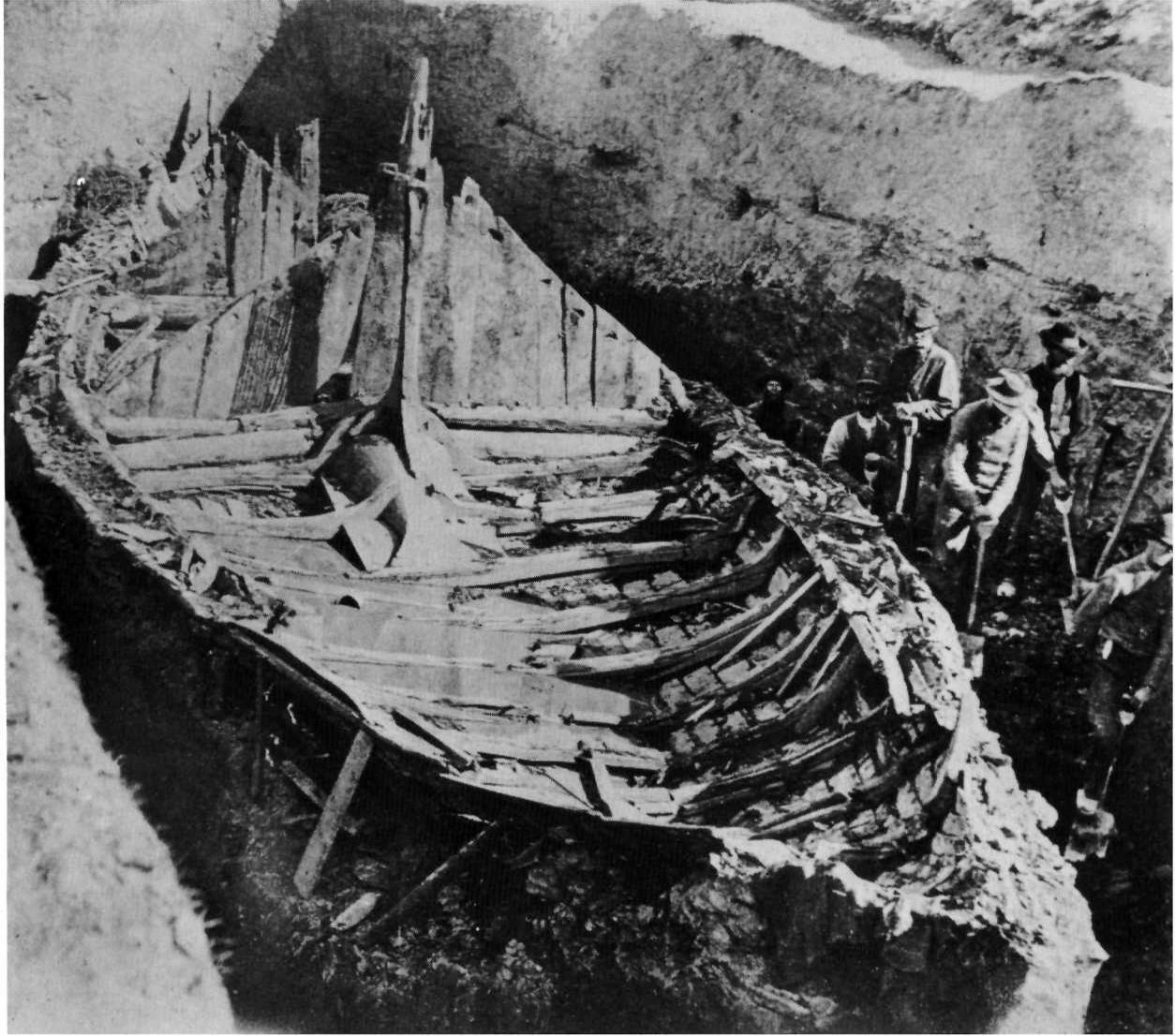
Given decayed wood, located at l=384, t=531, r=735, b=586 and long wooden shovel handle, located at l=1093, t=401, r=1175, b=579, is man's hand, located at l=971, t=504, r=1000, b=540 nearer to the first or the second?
long wooden shovel handle, located at l=1093, t=401, r=1175, b=579

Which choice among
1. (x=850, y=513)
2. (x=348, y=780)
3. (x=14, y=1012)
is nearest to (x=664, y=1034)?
(x=348, y=780)

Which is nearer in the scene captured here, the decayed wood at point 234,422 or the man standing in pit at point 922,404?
the man standing in pit at point 922,404

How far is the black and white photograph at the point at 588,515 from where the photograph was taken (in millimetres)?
2330

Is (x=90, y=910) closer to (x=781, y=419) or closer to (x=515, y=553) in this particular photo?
(x=515, y=553)

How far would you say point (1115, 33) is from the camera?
99.4 inches

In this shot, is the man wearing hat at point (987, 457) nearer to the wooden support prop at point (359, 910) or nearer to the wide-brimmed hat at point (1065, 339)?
the wide-brimmed hat at point (1065, 339)

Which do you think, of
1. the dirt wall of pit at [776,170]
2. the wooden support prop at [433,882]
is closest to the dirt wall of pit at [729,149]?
the dirt wall of pit at [776,170]

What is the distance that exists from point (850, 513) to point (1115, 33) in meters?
1.32

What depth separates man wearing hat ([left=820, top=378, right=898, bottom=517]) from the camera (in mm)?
2703

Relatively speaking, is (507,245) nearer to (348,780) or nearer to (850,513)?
(850,513)

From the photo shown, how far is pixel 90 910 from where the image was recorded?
2453mm

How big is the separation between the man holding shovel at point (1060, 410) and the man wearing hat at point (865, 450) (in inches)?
13.1

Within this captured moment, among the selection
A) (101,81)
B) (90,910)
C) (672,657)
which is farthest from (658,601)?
A: (101,81)

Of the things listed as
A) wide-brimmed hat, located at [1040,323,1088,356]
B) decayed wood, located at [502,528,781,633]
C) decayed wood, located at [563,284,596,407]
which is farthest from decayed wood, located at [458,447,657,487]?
wide-brimmed hat, located at [1040,323,1088,356]
